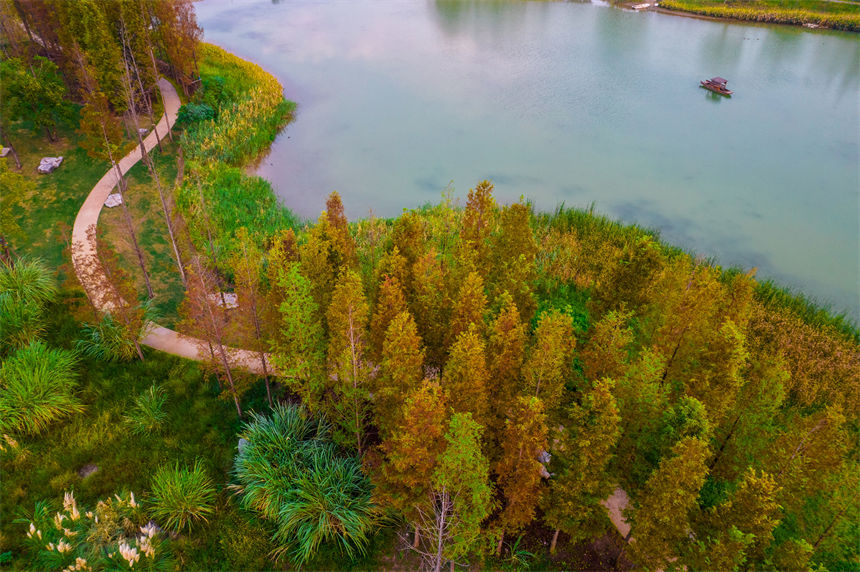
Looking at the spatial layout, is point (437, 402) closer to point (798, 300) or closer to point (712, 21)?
point (798, 300)

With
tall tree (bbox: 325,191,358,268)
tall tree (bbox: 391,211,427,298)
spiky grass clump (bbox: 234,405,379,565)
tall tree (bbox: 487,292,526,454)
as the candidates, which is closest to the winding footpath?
spiky grass clump (bbox: 234,405,379,565)

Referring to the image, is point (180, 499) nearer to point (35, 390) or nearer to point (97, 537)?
point (97, 537)

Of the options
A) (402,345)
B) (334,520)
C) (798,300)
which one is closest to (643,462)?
(402,345)

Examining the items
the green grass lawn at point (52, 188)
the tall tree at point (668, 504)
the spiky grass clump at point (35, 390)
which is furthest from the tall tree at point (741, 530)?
the green grass lawn at point (52, 188)

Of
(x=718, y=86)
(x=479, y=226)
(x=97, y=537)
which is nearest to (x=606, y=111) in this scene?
(x=718, y=86)

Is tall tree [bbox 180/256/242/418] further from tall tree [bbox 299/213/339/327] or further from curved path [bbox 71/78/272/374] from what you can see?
tall tree [bbox 299/213/339/327]

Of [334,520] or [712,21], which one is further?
[712,21]
